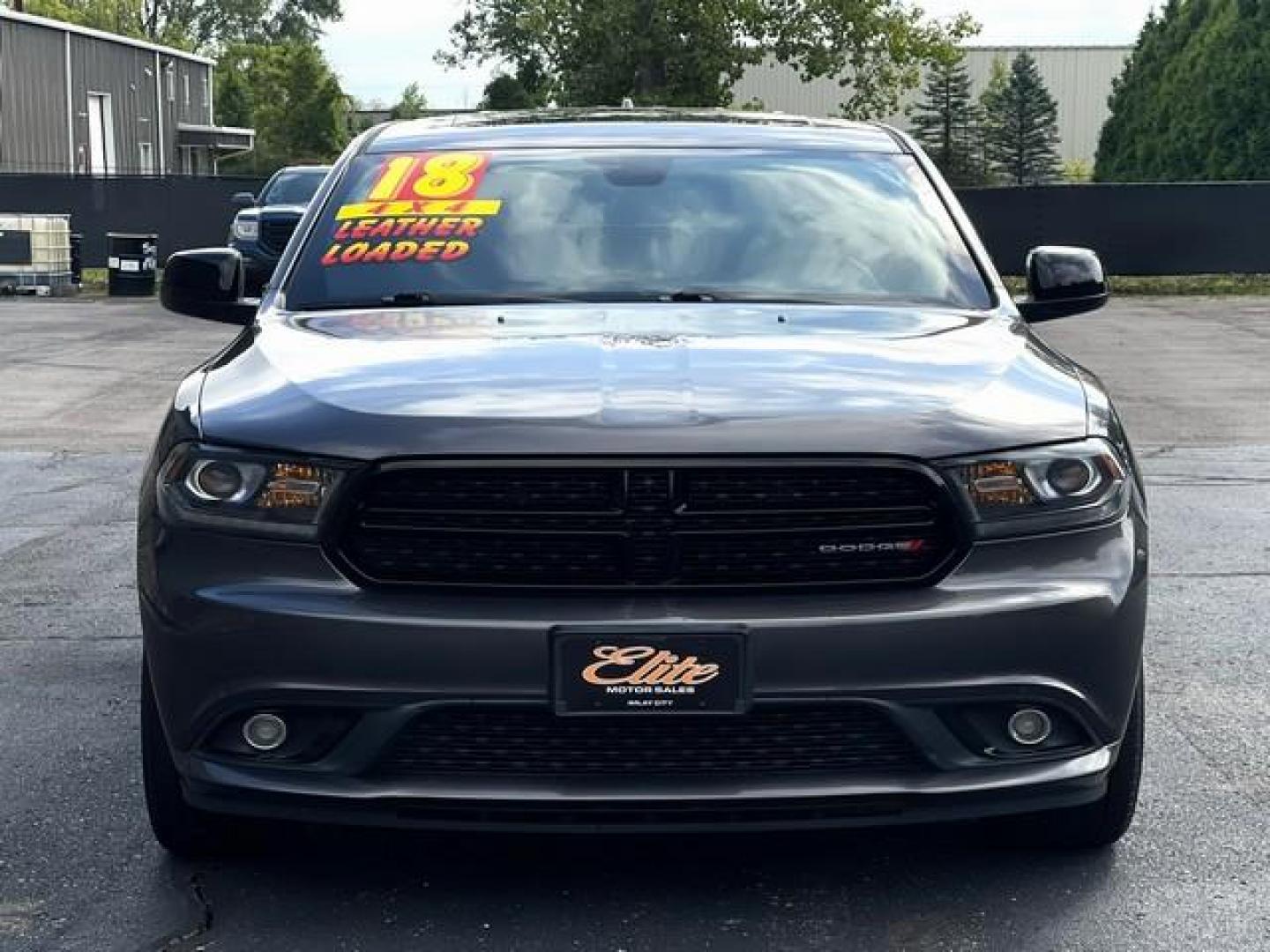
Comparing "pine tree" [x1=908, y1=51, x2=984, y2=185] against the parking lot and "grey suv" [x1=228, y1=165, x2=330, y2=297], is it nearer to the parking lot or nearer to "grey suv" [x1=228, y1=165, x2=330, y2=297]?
"grey suv" [x1=228, y1=165, x2=330, y2=297]

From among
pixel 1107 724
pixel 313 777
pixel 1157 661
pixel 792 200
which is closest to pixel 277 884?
pixel 313 777

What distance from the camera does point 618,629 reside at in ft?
11.9

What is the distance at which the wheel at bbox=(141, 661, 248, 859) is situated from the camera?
13.5 feet

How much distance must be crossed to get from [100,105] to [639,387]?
52398mm

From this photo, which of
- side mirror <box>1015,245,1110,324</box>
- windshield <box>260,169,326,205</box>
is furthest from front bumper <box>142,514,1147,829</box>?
windshield <box>260,169,326,205</box>

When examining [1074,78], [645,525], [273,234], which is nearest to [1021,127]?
Result: [1074,78]

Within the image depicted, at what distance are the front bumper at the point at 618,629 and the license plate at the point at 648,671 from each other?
1.2 inches

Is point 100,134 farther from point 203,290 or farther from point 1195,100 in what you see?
point 203,290

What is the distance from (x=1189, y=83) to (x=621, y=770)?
29.4m

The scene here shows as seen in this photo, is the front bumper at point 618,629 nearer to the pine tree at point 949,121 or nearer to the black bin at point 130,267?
the black bin at point 130,267

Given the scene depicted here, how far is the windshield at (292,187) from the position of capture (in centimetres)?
2516

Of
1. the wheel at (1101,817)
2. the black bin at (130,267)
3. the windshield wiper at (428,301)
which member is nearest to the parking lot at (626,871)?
the wheel at (1101,817)

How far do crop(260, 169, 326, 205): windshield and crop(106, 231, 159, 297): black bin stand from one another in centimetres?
181

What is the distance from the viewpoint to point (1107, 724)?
3.88 meters
